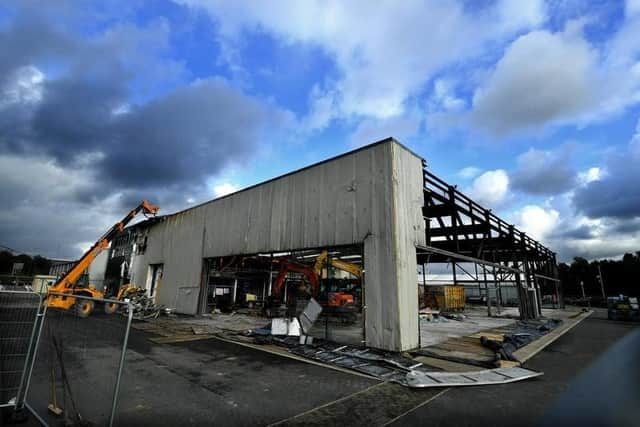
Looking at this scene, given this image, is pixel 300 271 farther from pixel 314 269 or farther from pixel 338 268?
pixel 338 268

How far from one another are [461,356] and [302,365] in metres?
4.06

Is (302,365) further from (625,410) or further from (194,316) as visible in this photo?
(194,316)

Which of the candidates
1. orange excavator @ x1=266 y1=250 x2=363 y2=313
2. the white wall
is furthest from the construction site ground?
orange excavator @ x1=266 y1=250 x2=363 y2=313

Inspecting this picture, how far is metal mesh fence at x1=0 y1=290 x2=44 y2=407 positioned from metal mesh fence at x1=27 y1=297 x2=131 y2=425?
0.84 feet

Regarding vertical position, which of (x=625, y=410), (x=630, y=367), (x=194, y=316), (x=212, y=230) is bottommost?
(x=194, y=316)

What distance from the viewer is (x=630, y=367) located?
160cm

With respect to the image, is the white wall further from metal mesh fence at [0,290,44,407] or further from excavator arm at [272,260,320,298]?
metal mesh fence at [0,290,44,407]

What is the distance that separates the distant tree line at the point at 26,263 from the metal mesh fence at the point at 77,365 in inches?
3839

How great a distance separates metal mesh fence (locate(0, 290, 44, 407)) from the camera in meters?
4.09

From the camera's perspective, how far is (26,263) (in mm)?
84938

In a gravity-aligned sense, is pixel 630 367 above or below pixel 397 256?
below

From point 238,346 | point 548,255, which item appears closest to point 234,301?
point 238,346

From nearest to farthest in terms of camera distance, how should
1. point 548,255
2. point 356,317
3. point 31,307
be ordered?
point 31,307, point 356,317, point 548,255

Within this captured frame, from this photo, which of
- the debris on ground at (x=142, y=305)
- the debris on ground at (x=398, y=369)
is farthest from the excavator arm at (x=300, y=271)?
the debris on ground at (x=142, y=305)
